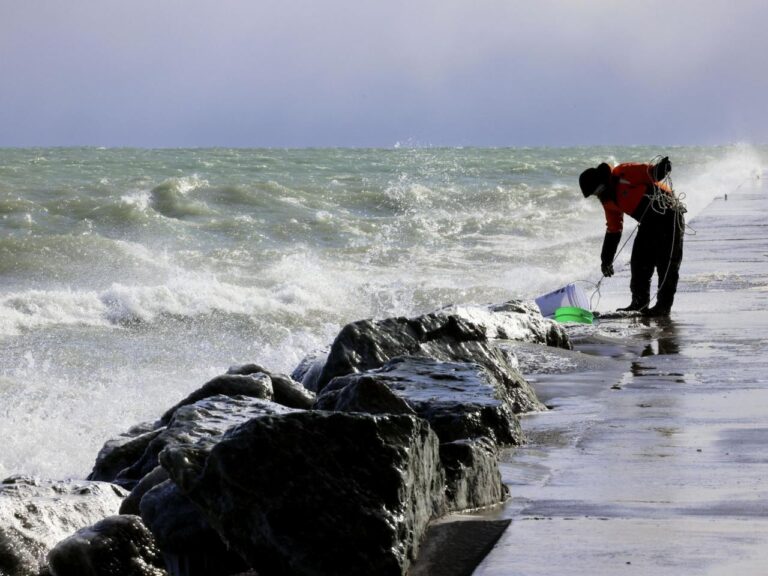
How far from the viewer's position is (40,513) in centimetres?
465

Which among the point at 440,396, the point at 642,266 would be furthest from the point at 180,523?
the point at 642,266

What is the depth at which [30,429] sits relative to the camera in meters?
8.36

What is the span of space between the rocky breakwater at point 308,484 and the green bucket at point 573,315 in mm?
4418

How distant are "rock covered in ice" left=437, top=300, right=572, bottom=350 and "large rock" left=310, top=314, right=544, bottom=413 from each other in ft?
3.62

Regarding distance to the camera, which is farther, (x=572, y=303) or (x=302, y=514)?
(x=572, y=303)

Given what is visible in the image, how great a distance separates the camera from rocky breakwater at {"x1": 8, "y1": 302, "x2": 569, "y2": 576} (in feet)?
11.5

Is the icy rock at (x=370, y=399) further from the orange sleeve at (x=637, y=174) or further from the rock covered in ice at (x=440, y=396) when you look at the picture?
the orange sleeve at (x=637, y=174)

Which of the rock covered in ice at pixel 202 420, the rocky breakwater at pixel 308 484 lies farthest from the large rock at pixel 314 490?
the rock covered in ice at pixel 202 420

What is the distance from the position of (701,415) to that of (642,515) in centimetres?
185

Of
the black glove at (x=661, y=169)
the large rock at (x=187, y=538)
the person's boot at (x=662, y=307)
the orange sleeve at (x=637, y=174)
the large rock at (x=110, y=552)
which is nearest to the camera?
the large rock at (x=187, y=538)

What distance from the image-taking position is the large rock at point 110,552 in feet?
13.5

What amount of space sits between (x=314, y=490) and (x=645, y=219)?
23.5 feet

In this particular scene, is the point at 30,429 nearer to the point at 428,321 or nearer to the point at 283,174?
the point at 428,321

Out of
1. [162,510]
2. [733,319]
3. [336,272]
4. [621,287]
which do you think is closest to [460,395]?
[162,510]
